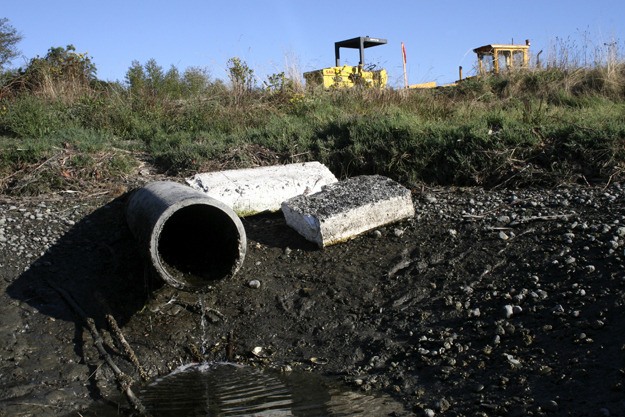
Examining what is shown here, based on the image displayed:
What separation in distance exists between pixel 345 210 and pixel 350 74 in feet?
24.9

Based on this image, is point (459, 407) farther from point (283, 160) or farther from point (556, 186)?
point (283, 160)

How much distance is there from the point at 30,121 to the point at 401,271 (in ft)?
21.1

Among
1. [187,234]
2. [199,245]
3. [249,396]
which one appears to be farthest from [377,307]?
[187,234]

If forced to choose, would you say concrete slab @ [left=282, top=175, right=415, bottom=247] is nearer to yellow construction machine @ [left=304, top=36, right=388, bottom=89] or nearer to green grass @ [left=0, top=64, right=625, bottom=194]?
green grass @ [left=0, top=64, right=625, bottom=194]

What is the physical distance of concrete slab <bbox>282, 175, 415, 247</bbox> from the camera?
20.7ft

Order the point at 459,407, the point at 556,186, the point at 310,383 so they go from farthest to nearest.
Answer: the point at 556,186, the point at 310,383, the point at 459,407

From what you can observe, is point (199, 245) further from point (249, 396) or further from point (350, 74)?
point (350, 74)

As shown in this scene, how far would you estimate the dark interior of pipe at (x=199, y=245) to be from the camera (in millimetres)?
5695

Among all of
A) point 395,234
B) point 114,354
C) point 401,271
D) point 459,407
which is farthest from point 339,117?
point 459,407

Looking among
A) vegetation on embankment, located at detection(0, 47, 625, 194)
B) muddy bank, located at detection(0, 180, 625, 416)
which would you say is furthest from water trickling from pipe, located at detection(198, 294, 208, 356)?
vegetation on embankment, located at detection(0, 47, 625, 194)

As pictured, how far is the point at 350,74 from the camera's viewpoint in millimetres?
13414

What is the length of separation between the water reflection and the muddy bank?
15 centimetres

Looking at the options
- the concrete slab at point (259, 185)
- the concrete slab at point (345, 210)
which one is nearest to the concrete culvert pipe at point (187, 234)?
the concrete slab at point (259, 185)

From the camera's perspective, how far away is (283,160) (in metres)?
8.38
